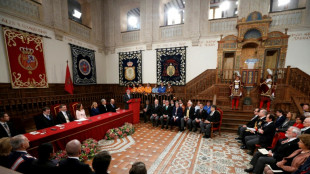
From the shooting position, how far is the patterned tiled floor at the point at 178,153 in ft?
9.81

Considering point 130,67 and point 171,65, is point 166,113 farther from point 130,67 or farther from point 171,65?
point 130,67

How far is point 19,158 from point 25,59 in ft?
18.5

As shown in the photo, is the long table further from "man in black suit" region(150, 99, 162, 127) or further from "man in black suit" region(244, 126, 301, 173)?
"man in black suit" region(244, 126, 301, 173)

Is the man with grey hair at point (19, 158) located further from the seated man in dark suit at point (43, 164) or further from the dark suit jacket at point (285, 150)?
the dark suit jacket at point (285, 150)

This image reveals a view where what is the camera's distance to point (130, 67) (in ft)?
31.7

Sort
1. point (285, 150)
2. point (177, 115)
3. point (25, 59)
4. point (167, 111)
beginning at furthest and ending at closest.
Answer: point (167, 111) < point (177, 115) < point (25, 59) < point (285, 150)

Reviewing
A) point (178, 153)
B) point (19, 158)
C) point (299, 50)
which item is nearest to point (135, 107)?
point (178, 153)

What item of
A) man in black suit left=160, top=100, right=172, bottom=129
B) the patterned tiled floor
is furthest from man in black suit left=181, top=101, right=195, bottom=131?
man in black suit left=160, top=100, right=172, bottom=129

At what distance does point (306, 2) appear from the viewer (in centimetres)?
631

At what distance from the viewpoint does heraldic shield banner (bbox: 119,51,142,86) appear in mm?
9392

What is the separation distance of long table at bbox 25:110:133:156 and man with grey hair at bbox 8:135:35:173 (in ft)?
2.70

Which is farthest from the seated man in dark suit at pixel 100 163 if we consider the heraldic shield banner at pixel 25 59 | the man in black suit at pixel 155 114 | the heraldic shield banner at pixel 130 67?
the heraldic shield banner at pixel 130 67

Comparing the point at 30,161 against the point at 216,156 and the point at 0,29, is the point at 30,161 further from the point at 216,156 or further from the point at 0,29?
the point at 0,29

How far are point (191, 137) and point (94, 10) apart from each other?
1045cm
